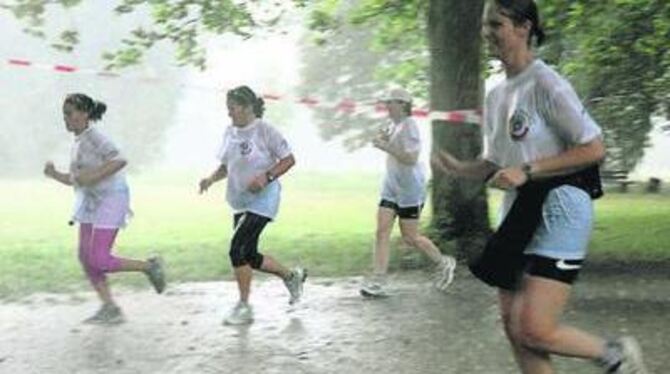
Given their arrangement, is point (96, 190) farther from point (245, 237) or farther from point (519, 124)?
point (519, 124)

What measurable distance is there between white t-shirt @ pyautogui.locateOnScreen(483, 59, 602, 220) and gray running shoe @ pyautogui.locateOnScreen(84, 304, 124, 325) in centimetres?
432

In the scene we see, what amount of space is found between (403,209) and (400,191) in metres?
0.18

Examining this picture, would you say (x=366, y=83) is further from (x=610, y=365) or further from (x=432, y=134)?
(x=610, y=365)

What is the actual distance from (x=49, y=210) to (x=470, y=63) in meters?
19.0

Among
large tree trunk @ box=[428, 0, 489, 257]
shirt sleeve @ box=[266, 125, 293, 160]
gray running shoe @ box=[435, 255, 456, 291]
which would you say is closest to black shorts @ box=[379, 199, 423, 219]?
gray running shoe @ box=[435, 255, 456, 291]

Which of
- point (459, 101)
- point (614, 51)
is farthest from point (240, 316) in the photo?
point (614, 51)

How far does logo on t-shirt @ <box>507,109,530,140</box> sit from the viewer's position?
4.02 m

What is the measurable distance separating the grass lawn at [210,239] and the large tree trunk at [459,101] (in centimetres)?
44

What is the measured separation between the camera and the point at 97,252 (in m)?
7.61

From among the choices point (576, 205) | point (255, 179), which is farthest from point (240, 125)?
point (576, 205)

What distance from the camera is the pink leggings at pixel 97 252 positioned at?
25.0 ft

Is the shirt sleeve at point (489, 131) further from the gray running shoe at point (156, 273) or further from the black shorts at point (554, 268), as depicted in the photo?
the gray running shoe at point (156, 273)

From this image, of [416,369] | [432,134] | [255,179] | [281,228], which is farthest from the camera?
[281,228]

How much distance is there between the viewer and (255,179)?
7.32m
